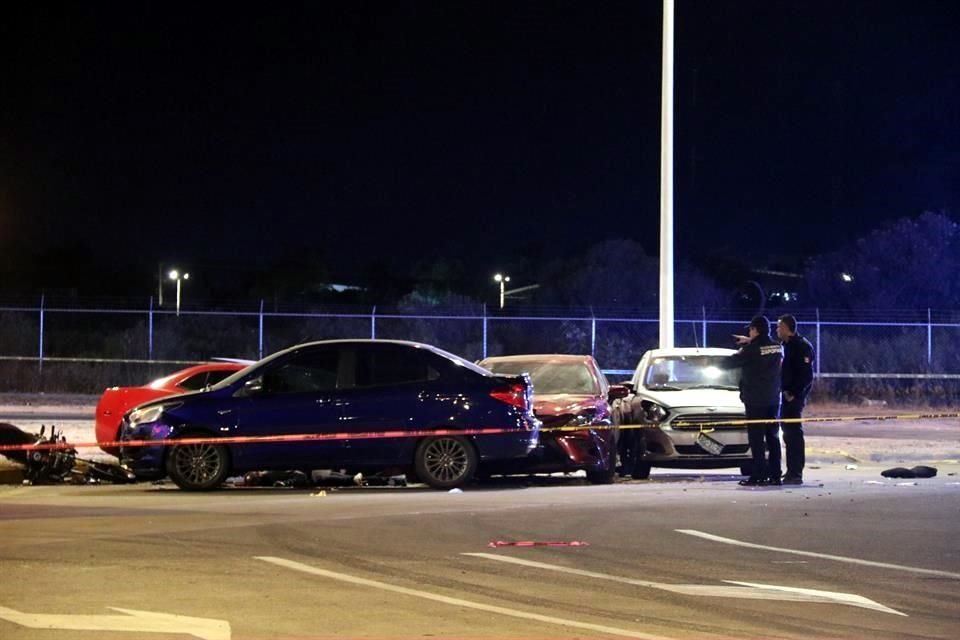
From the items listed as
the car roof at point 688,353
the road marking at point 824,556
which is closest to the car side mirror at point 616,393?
the car roof at point 688,353

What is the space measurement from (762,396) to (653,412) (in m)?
1.34

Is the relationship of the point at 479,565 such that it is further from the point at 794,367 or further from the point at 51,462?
the point at 51,462

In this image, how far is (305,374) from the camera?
1545cm

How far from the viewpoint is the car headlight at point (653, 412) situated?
53.6ft

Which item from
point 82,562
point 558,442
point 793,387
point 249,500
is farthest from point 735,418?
point 82,562

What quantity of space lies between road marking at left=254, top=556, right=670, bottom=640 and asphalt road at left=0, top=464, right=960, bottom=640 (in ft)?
0.08

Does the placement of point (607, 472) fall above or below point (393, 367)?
below

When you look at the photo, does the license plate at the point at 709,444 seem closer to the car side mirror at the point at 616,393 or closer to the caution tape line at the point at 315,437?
the car side mirror at the point at 616,393

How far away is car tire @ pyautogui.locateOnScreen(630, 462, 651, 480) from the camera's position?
16844 mm

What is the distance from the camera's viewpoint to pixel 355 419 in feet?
49.9

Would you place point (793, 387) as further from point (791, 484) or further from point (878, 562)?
point (878, 562)

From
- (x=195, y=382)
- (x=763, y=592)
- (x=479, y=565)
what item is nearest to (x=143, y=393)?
(x=195, y=382)

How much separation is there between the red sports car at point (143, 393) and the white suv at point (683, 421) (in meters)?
5.16

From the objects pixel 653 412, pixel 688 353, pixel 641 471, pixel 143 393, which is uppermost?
pixel 688 353
